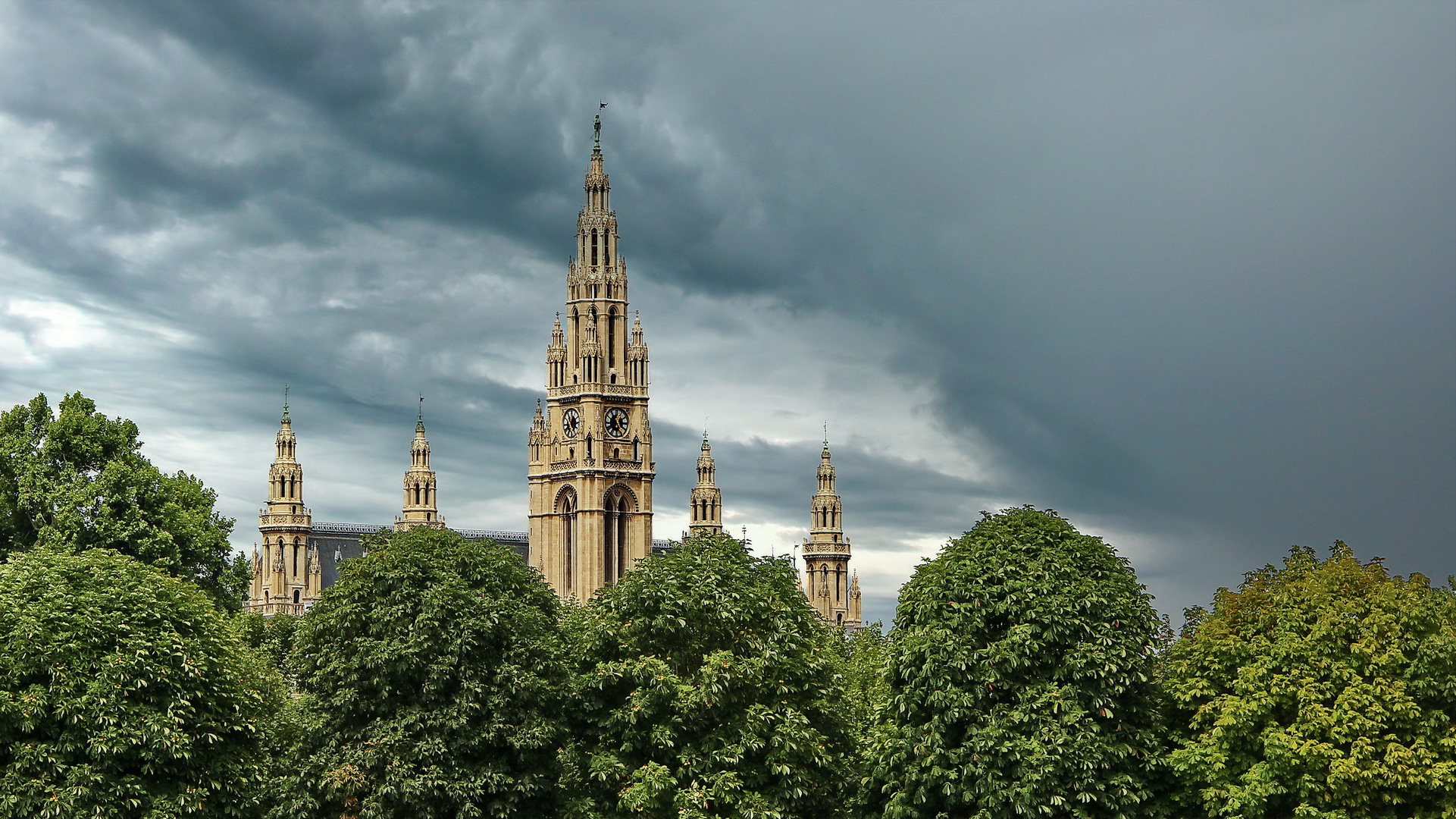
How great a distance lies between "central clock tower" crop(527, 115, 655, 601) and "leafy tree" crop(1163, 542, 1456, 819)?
369 ft

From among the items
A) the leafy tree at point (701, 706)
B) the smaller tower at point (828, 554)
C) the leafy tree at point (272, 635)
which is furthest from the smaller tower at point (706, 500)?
the leafy tree at point (701, 706)

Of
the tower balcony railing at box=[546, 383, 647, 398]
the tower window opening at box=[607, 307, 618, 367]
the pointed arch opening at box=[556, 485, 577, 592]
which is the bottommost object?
the pointed arch opening at box=[556, 485, 577, 592]

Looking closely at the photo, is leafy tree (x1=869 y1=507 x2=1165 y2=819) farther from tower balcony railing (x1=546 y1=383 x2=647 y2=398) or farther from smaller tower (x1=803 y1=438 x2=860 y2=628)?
smaller tower (x1=803 y1=438 x2=860 y2=628)

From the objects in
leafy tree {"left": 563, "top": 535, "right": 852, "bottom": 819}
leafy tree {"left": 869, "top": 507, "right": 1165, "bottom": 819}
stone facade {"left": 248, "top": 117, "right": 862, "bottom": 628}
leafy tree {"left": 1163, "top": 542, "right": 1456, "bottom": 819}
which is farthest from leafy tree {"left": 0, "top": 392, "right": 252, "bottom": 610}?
stone facade {"left": 248, "top": 117, "right": 862, "bottom": 628}

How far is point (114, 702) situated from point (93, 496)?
28.0 metres

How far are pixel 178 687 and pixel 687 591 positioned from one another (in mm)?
15516

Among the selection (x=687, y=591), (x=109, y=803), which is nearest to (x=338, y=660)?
(x=109, y=803)

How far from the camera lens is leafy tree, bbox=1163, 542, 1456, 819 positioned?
4156 centimetres

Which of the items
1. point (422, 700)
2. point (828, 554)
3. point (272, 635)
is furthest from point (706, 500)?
point (422, 700)

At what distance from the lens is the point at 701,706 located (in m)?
44.4

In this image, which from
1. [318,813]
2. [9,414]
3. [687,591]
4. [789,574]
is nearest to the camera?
[318,813]

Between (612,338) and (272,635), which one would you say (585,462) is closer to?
(612,338)

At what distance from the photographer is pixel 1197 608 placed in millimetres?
49438

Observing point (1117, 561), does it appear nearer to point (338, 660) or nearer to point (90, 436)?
point (338, 660)
